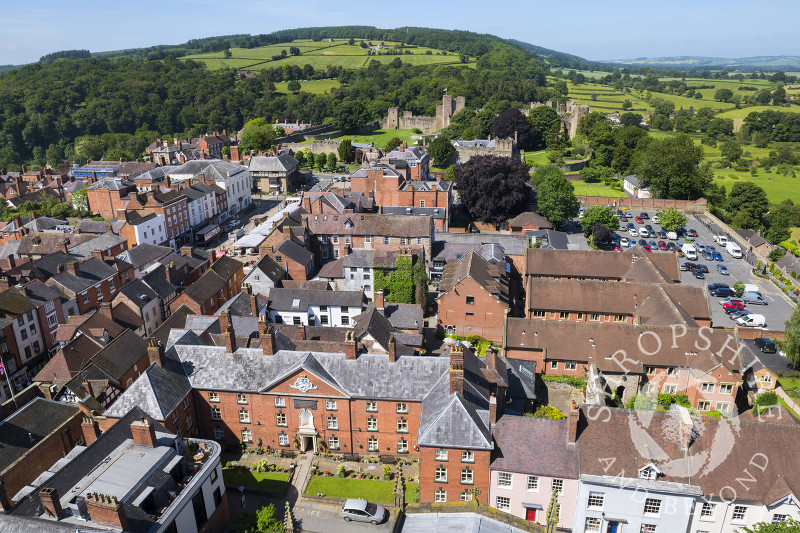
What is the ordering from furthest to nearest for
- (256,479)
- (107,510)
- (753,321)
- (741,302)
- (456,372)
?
(741,302)
(753,321)
(256,479)
(456,372)
(107,510)

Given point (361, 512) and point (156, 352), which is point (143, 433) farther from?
point (361, 512)

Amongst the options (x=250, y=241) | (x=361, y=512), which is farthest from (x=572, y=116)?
(x=361, y=512)

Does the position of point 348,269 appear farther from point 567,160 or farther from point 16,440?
point 567,160

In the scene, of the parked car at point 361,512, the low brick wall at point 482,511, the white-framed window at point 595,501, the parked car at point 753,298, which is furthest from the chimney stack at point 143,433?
the parked car at point 753,298

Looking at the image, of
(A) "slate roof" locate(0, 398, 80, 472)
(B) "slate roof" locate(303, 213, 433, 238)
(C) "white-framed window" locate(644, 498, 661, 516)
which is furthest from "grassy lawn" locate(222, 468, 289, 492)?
(B) "slate roof" locate(303, 213, 433, 238)

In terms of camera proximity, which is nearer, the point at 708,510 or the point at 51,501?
the point at 51,501
